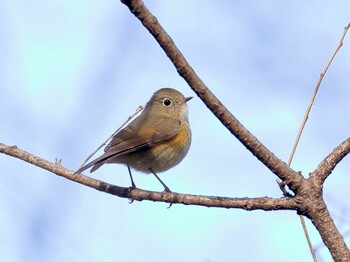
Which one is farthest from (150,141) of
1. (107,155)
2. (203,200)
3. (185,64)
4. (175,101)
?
(185,64)

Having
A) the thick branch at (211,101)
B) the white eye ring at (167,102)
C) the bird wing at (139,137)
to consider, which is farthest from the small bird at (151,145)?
the thick branch at (211,101)

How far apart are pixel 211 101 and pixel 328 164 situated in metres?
0.52

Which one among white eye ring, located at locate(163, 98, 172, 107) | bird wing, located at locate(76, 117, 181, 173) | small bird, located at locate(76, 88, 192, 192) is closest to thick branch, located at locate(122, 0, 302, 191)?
bird wing, located at locate(76, 117, 181, 173)

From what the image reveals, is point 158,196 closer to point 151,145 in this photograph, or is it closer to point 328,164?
point 328,164

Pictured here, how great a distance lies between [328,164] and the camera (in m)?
2.15

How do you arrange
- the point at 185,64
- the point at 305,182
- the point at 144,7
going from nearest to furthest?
1. the point at 144,7
2. the point at 185,64
3. the point at 305,182

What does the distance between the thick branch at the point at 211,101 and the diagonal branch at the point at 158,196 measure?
5.0 inches

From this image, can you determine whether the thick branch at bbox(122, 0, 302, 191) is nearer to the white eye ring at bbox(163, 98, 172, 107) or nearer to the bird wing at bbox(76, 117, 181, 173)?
the bird wing at bbox(76, 117, 181, 173)

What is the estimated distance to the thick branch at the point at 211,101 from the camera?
1.76 meters

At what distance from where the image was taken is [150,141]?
4.62m

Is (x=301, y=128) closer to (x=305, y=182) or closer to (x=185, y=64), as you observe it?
(x=305, y=182)

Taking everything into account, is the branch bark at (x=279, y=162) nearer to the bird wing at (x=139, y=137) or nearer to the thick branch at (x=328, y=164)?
the thick branch at (x=328, y=164)

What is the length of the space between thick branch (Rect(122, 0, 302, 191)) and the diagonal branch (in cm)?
13

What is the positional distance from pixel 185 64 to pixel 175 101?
3852mm
